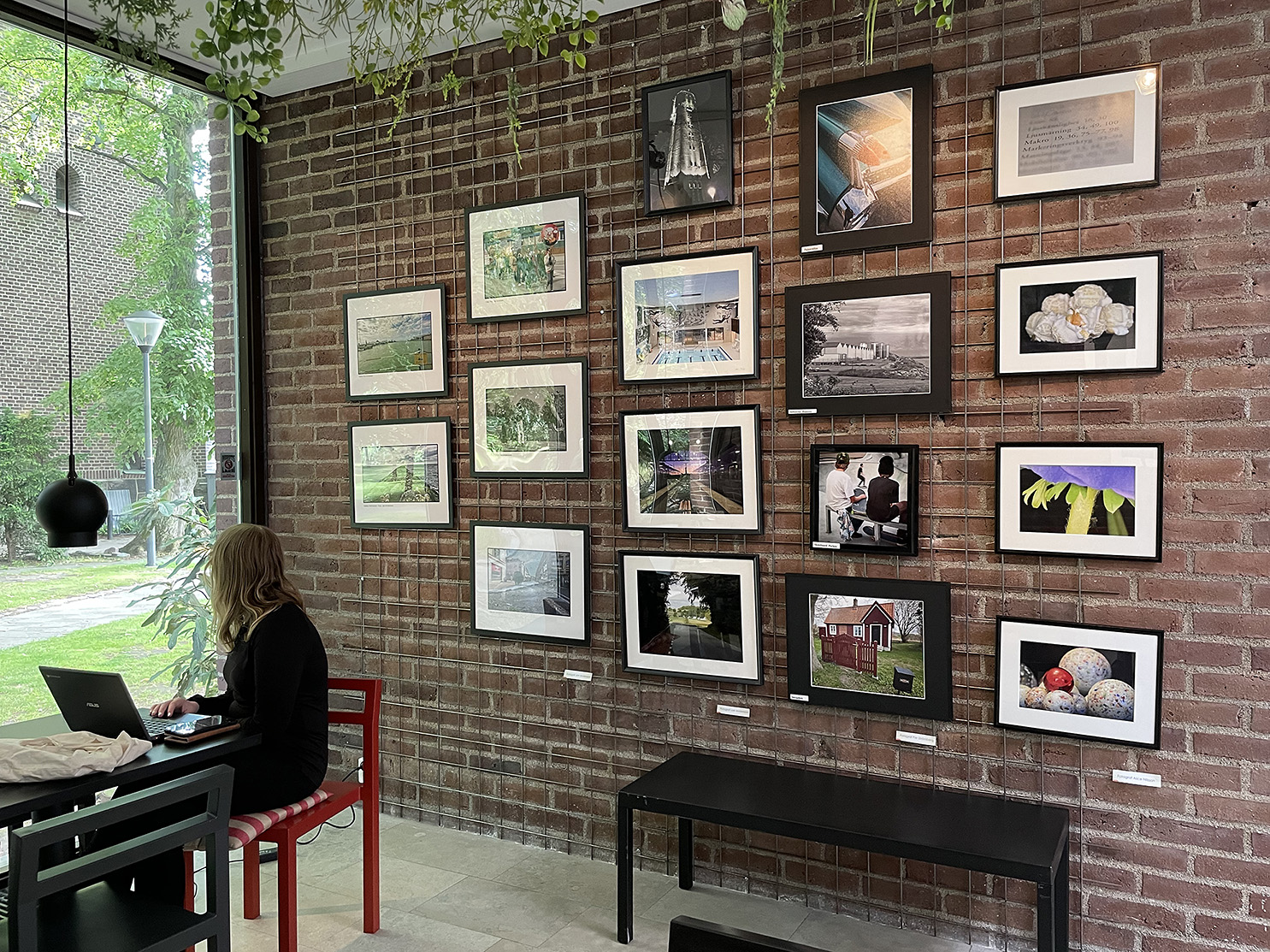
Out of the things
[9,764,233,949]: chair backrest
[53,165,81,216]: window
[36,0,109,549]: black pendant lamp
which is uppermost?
[53,165,81,216]: window

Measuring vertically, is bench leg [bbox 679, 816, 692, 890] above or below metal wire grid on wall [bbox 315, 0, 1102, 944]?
below

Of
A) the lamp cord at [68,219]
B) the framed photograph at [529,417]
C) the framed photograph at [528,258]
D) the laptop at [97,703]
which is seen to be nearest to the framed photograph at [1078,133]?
the framed photograph at [528,258]

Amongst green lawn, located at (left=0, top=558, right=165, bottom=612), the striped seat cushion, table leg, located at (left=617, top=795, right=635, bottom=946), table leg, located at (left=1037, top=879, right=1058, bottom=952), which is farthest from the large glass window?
table leg, located at (left=1037, top=879, right=1058, bottom=952)

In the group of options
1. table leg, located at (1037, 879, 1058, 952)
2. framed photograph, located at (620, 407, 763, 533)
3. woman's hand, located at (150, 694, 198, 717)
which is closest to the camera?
table leg, located at (1037, 879, 1058, 952)

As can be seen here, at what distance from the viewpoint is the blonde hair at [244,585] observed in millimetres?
2750

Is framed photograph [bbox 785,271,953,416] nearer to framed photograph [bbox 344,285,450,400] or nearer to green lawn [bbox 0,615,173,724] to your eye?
framed photograph [bbox 344,285,450,400]

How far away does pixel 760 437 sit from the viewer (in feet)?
9.88

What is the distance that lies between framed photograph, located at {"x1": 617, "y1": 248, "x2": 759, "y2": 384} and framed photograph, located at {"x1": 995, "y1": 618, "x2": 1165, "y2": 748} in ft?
Result: 3.80

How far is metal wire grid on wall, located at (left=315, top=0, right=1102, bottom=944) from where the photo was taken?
8.91 ft

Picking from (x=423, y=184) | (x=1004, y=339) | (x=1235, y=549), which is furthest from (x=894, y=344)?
(x=423, y=184)

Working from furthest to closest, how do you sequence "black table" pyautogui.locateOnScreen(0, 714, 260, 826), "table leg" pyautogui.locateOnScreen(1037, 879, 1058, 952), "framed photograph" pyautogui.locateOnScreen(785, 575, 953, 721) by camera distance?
"framed photograph" pyautogui.locateOnScreen(785, 575, 953, 721), "table leg" pyautogui.locateOnScreen(1037, 879, 1058, 952), "black table" pyautogui.locateOnScreen(0, 714, 260, 826)

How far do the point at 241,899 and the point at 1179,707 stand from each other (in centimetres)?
294

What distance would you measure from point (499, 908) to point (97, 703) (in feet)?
4.55

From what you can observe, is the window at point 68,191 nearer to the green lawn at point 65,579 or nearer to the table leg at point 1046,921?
the green lawn at point 65,579
